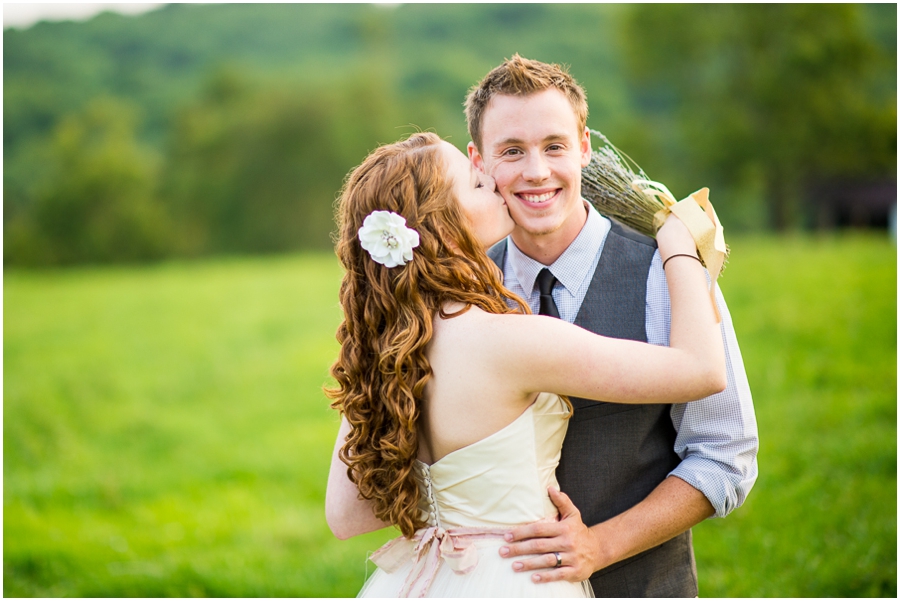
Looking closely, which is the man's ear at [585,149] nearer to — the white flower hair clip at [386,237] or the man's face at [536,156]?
the man's face at [536,156]

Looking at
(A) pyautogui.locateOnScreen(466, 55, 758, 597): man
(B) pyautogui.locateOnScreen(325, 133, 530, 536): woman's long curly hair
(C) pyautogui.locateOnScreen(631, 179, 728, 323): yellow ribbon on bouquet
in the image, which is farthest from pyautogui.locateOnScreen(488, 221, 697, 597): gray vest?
(B) pyautogui.locateOnScreen(325, 133, 530, 536): woman's long curly hair

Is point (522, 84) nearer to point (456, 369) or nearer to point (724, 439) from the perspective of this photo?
point (456, 369)

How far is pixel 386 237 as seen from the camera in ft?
6.81

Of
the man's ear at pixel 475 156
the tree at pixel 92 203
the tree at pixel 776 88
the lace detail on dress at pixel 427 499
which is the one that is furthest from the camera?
the tree at pixel 92 203

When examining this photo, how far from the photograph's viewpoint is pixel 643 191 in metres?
2.48

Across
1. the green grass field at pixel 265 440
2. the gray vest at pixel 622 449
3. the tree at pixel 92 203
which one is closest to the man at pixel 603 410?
the gray vest at pixel 622 449

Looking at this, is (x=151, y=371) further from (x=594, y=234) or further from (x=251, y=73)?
(x=251, y=73)

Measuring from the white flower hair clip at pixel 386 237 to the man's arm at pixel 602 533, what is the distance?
2.67 ft

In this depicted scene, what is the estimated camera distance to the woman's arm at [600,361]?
1979 mm

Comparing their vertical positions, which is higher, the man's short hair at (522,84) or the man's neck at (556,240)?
the man's short hair at (522,84)

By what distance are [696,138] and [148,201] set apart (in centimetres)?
2181

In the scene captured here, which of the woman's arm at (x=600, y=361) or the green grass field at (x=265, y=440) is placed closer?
the woman's arm at (x=600, y=361)

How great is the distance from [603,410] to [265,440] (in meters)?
6.36

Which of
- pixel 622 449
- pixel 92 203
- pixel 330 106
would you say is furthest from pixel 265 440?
pixel 330 106
